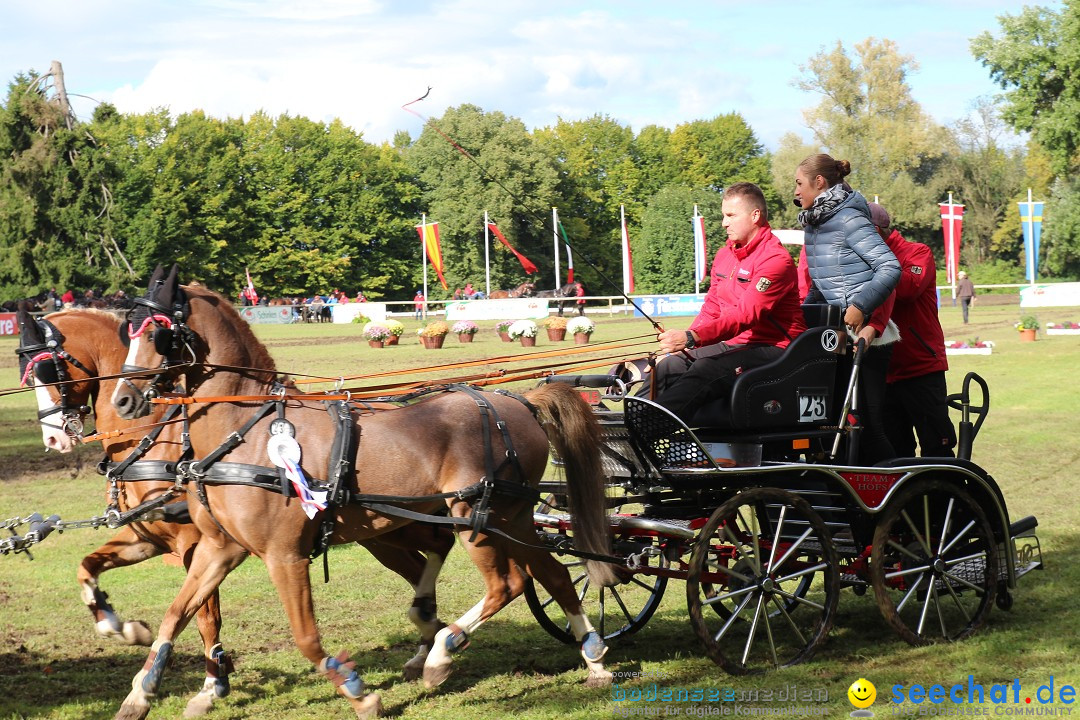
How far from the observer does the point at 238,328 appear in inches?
240

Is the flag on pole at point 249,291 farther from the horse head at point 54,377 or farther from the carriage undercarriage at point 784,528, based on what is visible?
the carriage undercarriage at point 784,528

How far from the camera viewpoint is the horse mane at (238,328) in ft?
19.8

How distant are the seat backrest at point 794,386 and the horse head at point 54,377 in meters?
3.83

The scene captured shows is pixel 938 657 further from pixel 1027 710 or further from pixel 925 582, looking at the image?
pixel 1027 710

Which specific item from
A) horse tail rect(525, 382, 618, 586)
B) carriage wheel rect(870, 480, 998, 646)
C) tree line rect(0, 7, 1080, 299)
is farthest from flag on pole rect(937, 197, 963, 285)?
horse tail rect(525, 382, 618, 586)

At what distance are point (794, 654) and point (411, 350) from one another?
2537cm

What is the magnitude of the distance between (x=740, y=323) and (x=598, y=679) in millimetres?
2157

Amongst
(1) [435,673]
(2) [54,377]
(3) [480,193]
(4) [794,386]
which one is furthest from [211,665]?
(3) [480,193]

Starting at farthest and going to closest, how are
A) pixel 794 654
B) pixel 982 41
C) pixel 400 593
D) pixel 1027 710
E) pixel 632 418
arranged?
pixel 982 41
pixel 400 593
pixel 794 654
pixel 632 418
pixel 1027 710

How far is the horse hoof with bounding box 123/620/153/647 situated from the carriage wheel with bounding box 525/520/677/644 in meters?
2.24

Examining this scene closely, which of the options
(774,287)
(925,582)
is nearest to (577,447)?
(774,287)

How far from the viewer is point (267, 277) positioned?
2623 inches

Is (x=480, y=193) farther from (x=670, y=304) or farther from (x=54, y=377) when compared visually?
(x=54, y=377)

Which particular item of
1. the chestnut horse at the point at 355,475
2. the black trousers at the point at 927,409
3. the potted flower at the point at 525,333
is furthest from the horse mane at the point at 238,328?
the potted flower at the point at 525,333
